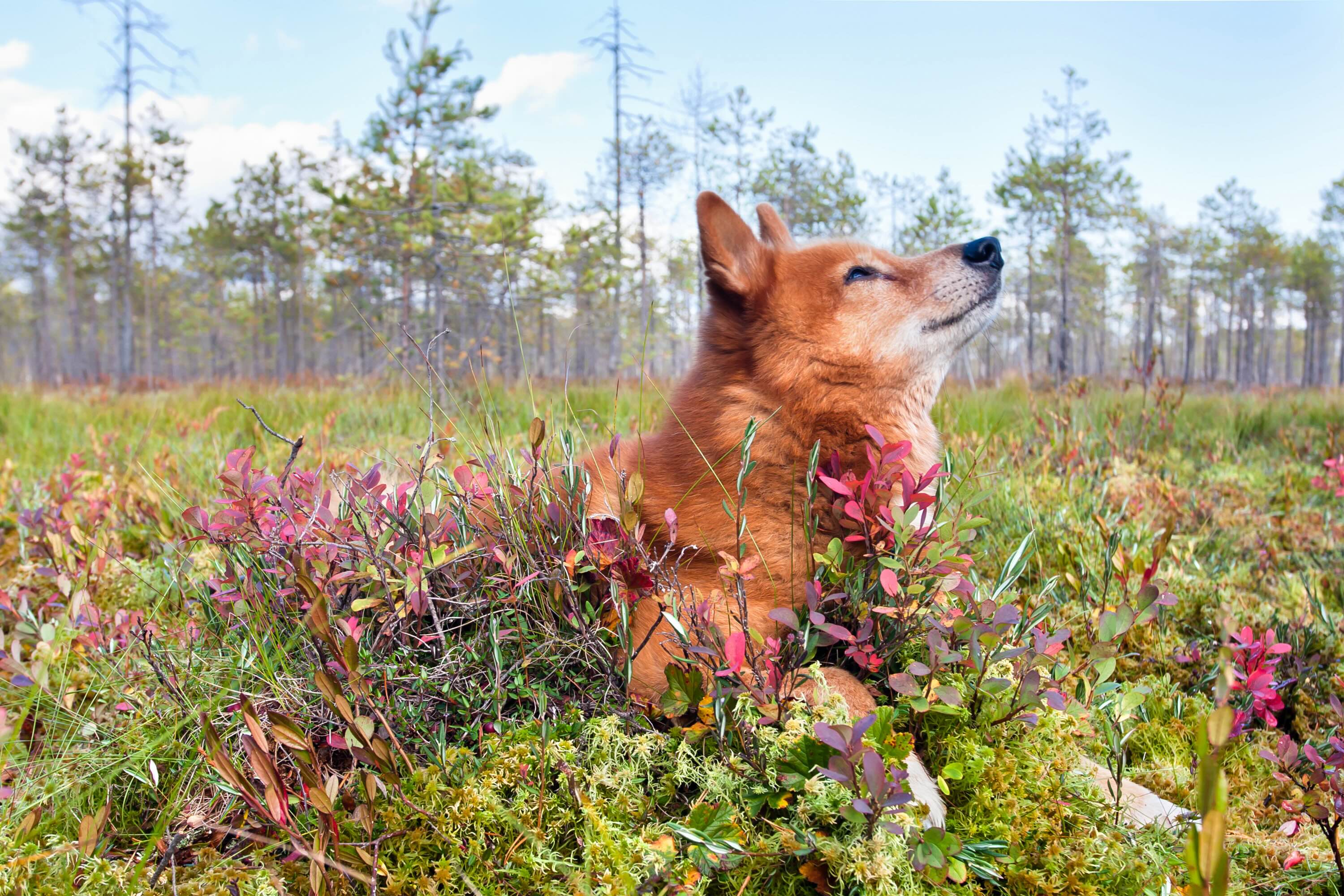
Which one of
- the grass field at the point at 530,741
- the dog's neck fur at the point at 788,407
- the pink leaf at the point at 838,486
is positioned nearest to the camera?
the grass field at the point at 530,741

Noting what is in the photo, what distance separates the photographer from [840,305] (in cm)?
250

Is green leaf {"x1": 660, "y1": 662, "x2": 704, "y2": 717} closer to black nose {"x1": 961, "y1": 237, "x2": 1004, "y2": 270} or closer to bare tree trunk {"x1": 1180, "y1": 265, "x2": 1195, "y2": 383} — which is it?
black nose {"x1": 961, "y1": 237, "x2": 1004, "y2": 270}

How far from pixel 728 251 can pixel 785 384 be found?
22.5 inches

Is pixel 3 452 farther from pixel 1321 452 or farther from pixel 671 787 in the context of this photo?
pixel 1321 452

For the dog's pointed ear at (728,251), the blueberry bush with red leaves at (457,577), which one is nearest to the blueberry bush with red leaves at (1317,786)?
the blueberry bush with red leaves at (457,577)

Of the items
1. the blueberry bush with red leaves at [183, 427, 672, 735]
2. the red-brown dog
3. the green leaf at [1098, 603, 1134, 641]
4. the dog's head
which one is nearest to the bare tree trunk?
the dog's head

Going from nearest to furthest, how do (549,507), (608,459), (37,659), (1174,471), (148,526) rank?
A: 1. (549,507)
2. (37,659)
3. (608,459)
4. (148,526)
5. (1174,471)

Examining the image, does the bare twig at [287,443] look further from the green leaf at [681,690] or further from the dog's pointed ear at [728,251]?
the dog's pointed ear at [728,251]

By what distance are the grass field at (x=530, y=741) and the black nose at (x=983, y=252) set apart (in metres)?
0.88

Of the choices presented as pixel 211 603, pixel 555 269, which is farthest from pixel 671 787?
pixel 555 269

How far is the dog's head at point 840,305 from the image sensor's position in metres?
2.38

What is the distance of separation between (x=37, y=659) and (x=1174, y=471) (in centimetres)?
724

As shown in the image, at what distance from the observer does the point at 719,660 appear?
5.18ft

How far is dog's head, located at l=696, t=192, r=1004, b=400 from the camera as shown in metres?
2.38
